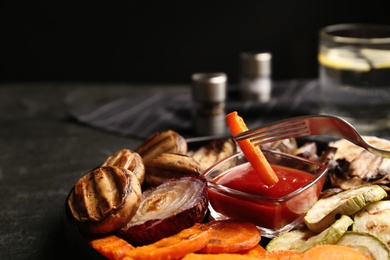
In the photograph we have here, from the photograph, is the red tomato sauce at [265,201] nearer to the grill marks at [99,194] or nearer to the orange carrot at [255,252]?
the orange carrot at [255,252]

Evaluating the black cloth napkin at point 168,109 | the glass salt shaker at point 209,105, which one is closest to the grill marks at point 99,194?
the black cloth napkin at point 168,109

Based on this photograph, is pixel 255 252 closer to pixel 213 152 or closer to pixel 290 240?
pixel 290 240

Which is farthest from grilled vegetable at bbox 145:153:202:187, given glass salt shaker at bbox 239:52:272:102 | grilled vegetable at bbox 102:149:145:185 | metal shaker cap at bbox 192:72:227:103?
glass salt shaker at bbox 239:52:272:102

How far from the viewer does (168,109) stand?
3.77 m

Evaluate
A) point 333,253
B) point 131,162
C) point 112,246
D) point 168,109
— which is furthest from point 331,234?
point 168,109

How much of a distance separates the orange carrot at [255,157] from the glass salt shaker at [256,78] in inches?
74.8

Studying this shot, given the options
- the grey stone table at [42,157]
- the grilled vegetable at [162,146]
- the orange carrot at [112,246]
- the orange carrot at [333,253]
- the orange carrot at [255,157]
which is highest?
the orange carrot at [255,157]

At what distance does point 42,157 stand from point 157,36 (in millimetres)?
2348

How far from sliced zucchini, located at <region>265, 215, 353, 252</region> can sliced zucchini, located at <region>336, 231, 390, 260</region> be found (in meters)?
0.02

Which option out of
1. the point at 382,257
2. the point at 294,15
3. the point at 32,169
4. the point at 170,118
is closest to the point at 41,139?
the point at 32,169

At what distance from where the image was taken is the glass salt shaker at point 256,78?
3912 mm

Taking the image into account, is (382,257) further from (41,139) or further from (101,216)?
(41,139)

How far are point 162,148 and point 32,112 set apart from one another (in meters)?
1.83

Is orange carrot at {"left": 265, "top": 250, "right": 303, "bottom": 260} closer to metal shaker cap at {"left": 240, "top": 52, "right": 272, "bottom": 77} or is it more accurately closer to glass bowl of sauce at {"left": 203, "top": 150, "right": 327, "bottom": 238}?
glass bowl of sauce at {"left": 203, "top": 150, "right": 327, "bottom": 238}
